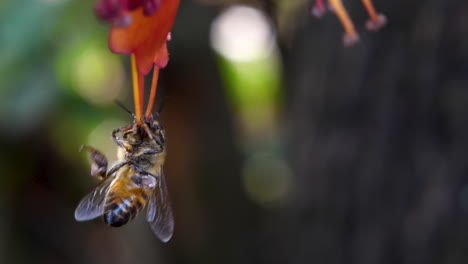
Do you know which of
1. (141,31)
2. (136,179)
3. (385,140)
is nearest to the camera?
(141,31)

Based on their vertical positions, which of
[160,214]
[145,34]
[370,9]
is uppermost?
[145,34]

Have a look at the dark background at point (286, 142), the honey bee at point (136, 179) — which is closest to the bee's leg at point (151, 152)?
the honey bee at point (136, 179)

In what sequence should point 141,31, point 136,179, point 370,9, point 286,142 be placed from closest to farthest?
point 141,31 < point 370,9 < point 136,179 < point 286,142

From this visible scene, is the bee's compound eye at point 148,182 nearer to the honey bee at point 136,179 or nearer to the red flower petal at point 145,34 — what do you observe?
the honey bee at point 136,179

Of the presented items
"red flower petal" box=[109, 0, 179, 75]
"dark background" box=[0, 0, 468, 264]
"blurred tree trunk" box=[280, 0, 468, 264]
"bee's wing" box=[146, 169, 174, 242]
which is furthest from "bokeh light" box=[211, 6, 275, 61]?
"red flower petal" box=[109, 0, 179, 75]

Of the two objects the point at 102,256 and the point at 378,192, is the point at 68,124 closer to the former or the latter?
the point at 102,256

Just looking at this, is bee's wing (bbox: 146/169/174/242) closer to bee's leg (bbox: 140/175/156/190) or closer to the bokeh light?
bee's leg (bbox: 140/175/156/190)

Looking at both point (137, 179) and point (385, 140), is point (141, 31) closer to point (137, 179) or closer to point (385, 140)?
point (137, 179)

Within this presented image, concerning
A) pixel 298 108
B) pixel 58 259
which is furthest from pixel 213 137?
pixel 58 259

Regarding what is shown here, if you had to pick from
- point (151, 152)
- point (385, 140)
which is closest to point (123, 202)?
point (151, 152)
